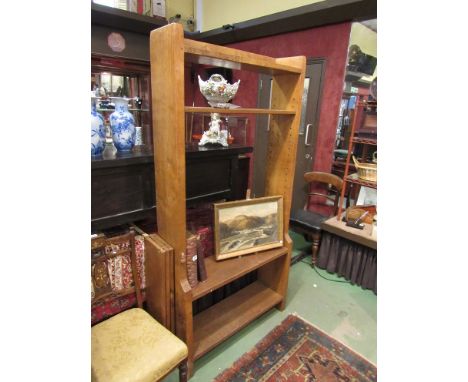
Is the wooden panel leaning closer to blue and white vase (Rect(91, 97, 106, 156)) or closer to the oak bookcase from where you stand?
the oak bookcase

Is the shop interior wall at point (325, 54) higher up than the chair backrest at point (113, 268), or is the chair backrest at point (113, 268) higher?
the shop interior wall at point (325, 54)

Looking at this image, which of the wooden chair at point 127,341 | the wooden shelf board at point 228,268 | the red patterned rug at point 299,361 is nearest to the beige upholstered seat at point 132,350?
the wooden chair at point 127,341

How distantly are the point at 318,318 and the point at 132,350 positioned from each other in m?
1.39

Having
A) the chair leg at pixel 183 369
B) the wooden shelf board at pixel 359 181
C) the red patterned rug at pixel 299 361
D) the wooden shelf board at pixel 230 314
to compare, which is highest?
the wooden shelf board at pixel 359 181

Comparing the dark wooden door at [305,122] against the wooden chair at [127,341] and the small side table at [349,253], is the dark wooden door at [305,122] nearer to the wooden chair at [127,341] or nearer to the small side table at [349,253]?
the small side table at [349,253]

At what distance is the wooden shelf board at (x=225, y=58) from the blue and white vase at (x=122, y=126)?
0.40 metres

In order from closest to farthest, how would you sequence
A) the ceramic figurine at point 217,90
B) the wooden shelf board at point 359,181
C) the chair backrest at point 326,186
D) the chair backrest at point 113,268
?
the chair backrest at point 113,268
the ceramic figurine at point 217,90
the wooden shelf board at point 359,181
the chair backrest at point 326,186

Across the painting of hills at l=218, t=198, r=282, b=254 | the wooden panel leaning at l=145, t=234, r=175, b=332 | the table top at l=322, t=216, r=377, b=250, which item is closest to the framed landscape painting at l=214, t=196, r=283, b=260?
the painting of hills at l=218, t=198, r=282, b=254

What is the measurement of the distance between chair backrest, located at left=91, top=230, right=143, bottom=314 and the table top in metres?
1.76

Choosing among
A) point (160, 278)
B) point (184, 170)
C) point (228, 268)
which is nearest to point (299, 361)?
point (228, 268)

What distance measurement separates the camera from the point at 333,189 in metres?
3.06

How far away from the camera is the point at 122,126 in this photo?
1.39 m

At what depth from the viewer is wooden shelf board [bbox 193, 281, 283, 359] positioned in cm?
166

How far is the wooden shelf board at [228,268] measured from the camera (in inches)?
59.2
